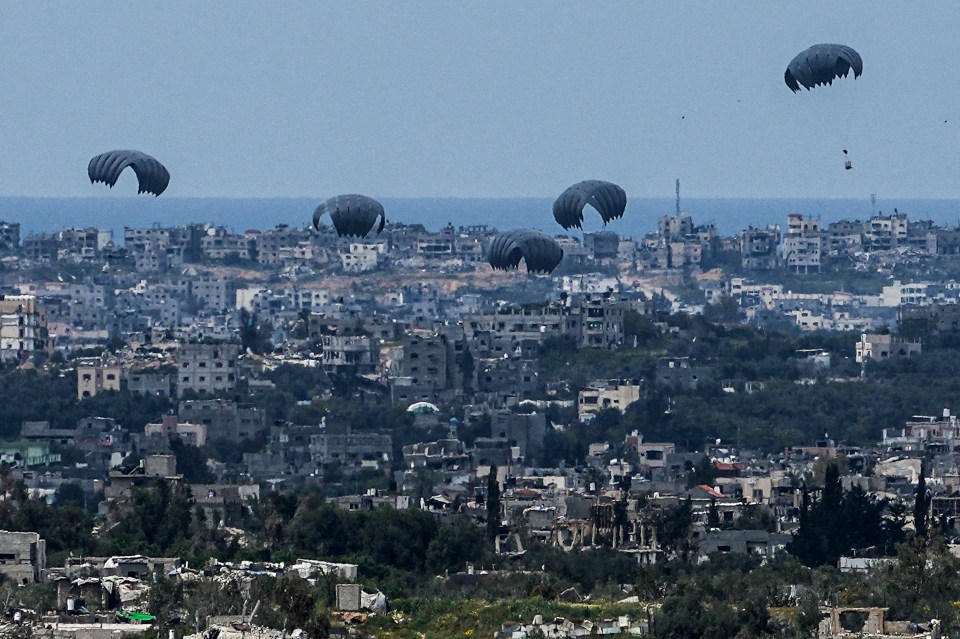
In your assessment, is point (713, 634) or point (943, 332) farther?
point (943, 332)

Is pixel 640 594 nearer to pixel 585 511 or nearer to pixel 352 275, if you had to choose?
pixel 585 511

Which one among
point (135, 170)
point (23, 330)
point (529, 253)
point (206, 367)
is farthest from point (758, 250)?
point (135, 170)

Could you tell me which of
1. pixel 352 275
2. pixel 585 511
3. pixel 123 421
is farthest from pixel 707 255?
pixel 585 511

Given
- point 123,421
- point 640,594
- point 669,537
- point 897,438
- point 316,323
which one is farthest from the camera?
point 316,323

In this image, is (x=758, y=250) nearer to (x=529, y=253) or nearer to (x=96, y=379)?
(x=96, y=379)

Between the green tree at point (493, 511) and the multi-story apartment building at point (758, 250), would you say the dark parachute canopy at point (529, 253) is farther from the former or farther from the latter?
the multi-story apartment building at point (758, 250)

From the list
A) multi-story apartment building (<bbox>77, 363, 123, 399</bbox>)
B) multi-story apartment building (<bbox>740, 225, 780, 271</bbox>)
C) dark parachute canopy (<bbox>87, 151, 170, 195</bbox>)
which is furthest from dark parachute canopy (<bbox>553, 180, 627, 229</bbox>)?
multi-story apartment building (<bbox>740, 225, 780, 271</bbox>)
